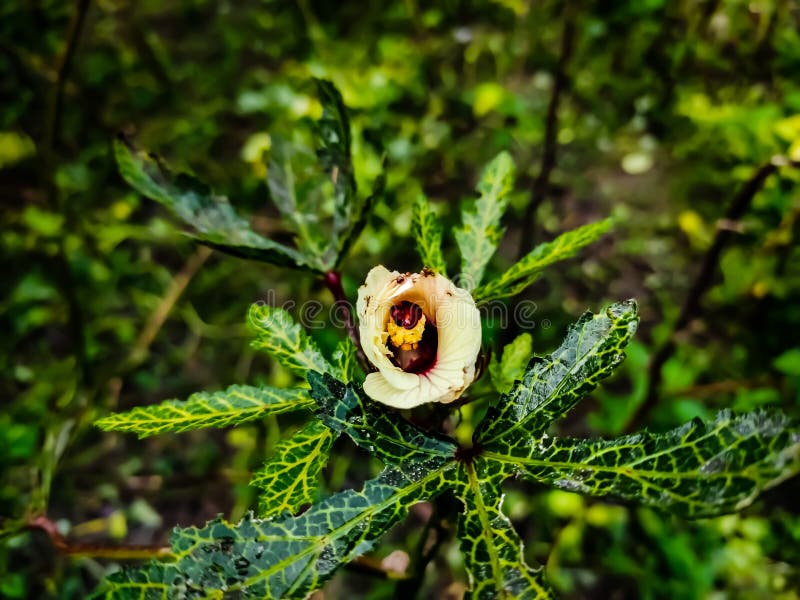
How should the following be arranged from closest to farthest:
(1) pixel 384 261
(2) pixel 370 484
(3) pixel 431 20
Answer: (2) pixel 370 484 < (1) pixel 384 261 < (3) pixel 431 20

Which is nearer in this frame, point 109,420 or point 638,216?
point 109,420

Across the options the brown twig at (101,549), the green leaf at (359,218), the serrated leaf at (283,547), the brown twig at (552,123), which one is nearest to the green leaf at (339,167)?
the green leaf at (359,218)

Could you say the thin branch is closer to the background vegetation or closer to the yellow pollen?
the background vegetation

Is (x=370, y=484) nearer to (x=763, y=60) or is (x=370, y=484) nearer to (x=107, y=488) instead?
(x=107, y=488)

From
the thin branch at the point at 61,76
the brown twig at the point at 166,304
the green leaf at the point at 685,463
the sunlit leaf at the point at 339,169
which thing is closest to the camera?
the green leaf at the point at 685,463

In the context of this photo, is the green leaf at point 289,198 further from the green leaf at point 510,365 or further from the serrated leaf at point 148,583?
the serrated leaf at point 148,583

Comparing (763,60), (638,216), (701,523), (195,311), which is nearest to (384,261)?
(195,311)

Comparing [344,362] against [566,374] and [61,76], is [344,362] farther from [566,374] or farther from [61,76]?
[61,76]
